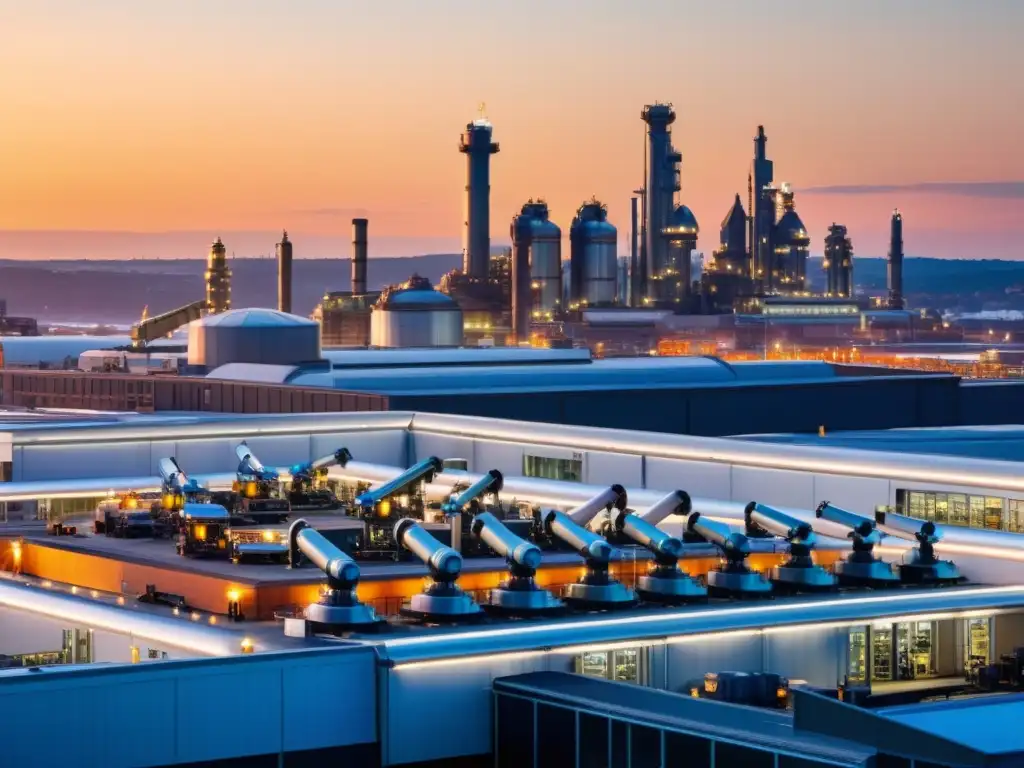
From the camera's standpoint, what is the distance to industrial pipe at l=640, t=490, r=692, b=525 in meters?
41.2

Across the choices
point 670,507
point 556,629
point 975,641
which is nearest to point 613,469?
point 670,507

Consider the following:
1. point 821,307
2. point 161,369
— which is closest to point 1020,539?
point 161,369

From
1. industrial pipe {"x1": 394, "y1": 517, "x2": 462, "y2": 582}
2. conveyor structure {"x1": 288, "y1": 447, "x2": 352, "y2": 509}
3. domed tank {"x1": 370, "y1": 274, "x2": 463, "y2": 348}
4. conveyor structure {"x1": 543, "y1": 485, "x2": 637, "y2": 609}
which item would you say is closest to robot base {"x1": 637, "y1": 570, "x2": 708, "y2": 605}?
conveyor structure {"x1": 543, "y1": 485, "x2": 637, "y2": 609}

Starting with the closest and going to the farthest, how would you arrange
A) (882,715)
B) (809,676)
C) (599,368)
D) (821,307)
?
1. (882,715)
2. (809,676)
3. (599,368)
4. (821,307)

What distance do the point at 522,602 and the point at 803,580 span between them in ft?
20.6

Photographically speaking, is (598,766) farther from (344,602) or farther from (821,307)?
(821,307)

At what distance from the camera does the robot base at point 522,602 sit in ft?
112

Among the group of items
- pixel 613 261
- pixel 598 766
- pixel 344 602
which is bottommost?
pixel 598 766

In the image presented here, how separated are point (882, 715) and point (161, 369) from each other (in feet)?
230

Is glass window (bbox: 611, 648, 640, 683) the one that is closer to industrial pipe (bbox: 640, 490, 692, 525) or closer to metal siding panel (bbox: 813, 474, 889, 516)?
industrial pipe (bbox: 640, 490, 692, 525)

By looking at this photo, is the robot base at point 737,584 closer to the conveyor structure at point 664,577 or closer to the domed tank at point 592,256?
the conveyor structure at point 664,577

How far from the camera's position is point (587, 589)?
116 ft

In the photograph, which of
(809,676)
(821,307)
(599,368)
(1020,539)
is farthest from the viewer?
(821,307)

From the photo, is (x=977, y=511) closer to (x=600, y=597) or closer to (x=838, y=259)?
(x=600, y=597)
